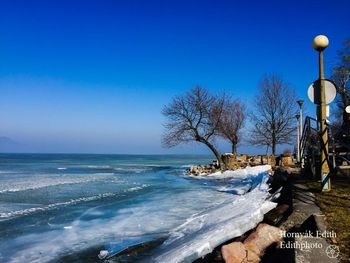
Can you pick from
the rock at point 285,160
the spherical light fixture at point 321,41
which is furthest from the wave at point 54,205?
the rock at point 285,160

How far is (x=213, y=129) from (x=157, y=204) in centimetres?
2418

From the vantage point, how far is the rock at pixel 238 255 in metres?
6.00

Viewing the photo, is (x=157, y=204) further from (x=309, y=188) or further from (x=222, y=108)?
(x=222, y=108)

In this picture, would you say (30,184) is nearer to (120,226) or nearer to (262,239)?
(120,226)

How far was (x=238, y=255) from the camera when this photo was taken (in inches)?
A: 240

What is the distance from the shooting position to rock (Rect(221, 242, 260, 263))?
6.00 meters

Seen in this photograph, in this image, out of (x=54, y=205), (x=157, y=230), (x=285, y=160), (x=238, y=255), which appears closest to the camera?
(x=238, y=255)

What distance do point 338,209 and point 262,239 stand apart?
169 cm

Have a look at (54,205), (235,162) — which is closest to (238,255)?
(54,205)

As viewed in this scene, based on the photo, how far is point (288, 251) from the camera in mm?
5246

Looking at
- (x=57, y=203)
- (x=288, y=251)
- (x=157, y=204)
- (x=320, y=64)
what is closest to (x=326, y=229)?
(x=288, y=251)

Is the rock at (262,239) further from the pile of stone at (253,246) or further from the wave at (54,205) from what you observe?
the wave at (54,205)

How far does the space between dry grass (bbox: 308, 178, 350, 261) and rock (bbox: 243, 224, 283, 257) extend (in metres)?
0.83

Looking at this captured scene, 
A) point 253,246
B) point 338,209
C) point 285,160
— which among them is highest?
point 285,160
